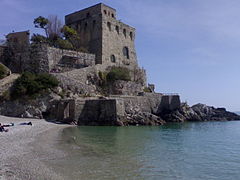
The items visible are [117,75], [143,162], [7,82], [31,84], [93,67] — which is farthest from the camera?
[117,75]

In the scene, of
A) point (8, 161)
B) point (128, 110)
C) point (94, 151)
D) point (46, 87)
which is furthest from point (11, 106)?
point (8, 161)

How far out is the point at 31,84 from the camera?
92.6 feet

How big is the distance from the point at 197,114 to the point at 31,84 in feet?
85.6

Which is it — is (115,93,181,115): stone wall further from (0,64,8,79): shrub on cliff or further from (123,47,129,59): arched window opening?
(0,64,8,79): shrub on cliff

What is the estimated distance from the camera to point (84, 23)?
4441 centimetres

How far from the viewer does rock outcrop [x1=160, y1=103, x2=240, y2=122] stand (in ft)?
124

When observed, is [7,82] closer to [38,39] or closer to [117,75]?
[38,39]

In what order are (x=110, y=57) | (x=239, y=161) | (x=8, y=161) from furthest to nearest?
(x=110, y=57)
(x=239, y=161)
(x=8, y=161)

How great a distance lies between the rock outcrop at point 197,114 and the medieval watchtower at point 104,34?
38.4 ft

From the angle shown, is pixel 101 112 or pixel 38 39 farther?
pixel 38 39

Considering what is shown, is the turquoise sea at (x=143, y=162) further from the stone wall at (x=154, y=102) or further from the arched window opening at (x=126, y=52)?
the arched window opening at (x=126, y=52)

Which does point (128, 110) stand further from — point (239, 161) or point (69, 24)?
point (69, 24)

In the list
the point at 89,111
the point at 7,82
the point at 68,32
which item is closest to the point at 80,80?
the point at 89,111

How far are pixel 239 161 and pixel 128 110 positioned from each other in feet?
59.6
